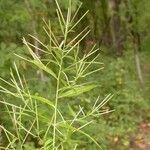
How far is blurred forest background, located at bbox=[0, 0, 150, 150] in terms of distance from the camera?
4.95 m

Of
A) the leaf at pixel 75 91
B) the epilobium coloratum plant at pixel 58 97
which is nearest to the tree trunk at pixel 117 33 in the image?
the epilobium coloratum plant at pixel 58 97

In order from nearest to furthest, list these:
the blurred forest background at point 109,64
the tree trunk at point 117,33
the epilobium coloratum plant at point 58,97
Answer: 1. the epilobium coloratum plant at point 58,97
2. the blurred forest background at point 109,64
3. the tree trunk at point 117,33

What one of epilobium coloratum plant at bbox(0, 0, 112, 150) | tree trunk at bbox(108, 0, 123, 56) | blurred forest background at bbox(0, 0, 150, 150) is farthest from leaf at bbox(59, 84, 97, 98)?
tree trunk at bbox(108, 0, 123, 56)

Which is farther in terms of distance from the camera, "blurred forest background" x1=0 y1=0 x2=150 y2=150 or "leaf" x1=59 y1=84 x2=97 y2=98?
"blurred forest background" x1=0 y1=0 x2=150 y2=150

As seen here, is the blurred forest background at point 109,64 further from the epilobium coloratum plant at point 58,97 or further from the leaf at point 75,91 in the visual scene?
the leaf at point 75,91

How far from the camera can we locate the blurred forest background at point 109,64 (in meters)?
→ 4.95

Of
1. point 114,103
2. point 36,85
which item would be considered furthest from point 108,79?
point 36,85

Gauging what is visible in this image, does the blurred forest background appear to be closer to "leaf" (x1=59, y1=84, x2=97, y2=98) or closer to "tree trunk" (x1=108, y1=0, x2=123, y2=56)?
"tree trunk" (x1=108, y1=0, x2=123, y2=56)

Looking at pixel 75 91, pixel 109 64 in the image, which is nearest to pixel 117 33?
pixel 109 64

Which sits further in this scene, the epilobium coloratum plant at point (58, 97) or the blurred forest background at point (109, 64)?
the blurred forest background at point (109, 64)

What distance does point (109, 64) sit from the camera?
29.3ft

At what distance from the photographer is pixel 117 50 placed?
10.9 metres

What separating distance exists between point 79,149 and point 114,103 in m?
1.90

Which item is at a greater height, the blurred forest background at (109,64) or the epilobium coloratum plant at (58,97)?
the epilobium coloratum plant at (58,97)
